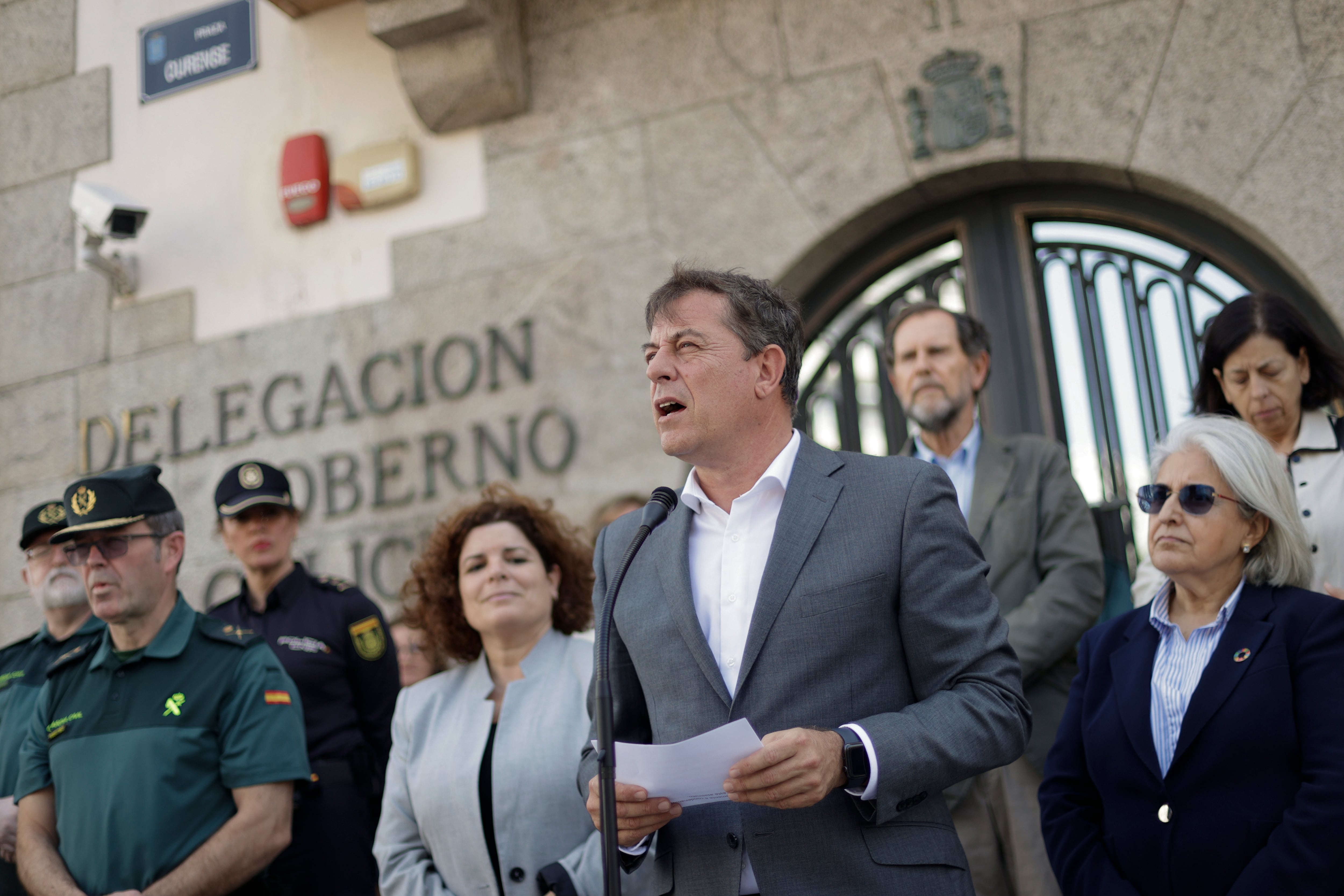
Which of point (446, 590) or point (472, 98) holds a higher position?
point (472, 98)

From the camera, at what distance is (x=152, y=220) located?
683 cm

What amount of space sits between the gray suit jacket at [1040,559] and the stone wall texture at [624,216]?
1.72 meters

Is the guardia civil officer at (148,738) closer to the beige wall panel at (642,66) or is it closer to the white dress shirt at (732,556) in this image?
the white dress shirt at (732,556)

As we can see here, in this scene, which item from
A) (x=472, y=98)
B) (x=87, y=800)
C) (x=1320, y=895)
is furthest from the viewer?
(x=472, y=98)

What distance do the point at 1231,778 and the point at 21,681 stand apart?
12.4 feet

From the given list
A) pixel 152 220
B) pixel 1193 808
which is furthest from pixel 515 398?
pixel 1193 808

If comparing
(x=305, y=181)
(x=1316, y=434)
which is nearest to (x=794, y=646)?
(x=1316, y=434)

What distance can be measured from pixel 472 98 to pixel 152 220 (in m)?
2.09

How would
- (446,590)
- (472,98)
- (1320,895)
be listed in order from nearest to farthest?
(1320,895), (446,590), (472,98)

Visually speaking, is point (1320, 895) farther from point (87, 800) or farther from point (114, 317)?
point (114, 317)

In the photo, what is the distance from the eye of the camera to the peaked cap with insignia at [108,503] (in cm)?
355

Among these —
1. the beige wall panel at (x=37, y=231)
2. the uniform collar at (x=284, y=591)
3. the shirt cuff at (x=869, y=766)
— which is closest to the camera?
the shirt cuff at (x=869, y=766)

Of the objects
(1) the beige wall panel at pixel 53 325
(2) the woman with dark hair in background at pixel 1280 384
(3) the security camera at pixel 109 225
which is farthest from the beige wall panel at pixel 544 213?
(2) the woman with dark hair in background at pixel 1280 384

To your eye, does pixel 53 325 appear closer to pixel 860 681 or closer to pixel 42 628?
pixel 42 628
